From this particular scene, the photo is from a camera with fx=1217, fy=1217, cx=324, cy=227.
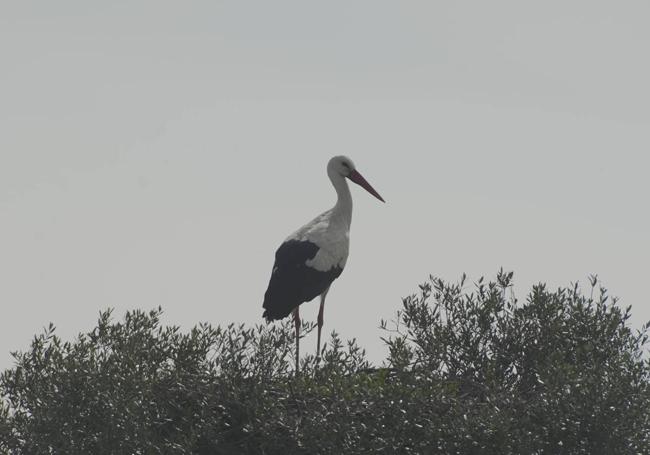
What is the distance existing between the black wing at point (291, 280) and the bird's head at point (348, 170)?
196cm

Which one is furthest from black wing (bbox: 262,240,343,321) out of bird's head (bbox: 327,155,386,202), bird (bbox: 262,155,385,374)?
bird's head (bbox: 327,155,386,202)

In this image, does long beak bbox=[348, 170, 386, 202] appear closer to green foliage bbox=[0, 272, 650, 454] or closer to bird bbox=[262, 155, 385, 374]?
bird bbox=[262, 155, 385, 374]

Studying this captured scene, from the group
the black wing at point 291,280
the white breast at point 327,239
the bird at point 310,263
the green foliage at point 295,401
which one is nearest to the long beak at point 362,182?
the bird at point 310,263

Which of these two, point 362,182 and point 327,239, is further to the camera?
point 362,182

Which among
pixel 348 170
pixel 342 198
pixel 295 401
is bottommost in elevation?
pixel 295 401

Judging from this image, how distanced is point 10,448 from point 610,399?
20.6ft

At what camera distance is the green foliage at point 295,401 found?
11422 millimetres

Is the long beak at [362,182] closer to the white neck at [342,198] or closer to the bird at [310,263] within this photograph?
the white neck at [342,198]

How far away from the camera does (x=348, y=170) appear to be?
58.6ft

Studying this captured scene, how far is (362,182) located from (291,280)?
8.85 feet

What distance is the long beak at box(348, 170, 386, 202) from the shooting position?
Answer: 17.9m

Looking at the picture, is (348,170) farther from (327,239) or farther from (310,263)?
(310,263)

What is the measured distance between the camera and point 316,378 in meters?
12.2

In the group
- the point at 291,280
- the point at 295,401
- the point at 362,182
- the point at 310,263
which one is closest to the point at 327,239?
the point at 310,263
